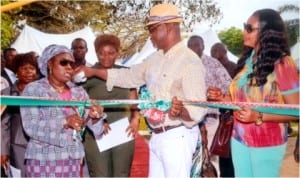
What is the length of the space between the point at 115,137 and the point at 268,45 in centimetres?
111

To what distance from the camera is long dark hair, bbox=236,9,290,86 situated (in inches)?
134

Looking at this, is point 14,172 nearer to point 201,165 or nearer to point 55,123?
point 55,123

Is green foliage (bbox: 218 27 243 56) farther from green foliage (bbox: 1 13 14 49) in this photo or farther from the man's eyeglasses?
green foliage (bbox: 1 13 14 49)

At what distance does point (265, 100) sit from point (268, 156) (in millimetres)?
321

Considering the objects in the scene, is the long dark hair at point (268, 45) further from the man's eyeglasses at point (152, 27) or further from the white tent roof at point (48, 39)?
the white tent roof at point (48, 39)

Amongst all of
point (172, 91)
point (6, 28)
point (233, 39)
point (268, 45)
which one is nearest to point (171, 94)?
point (172, 91)

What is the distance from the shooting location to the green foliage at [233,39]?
358 centimetres

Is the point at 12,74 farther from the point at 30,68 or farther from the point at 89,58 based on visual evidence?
the point at 89,58

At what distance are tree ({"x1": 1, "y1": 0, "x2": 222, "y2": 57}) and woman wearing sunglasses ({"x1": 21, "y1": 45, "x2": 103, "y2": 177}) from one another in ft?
0.71

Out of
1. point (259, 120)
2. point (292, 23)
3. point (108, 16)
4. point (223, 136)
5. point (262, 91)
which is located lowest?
point (223, 136)

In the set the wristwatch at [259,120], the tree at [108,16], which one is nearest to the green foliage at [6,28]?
the tree at [108,16]

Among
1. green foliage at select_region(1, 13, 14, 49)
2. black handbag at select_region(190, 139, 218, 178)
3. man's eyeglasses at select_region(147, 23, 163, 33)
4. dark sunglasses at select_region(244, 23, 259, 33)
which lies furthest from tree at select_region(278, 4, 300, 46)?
green foliage at select_region(1, 13, 14, 49)

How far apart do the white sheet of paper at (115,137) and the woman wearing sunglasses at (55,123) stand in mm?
251

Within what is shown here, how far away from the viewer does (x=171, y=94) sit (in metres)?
3.59
